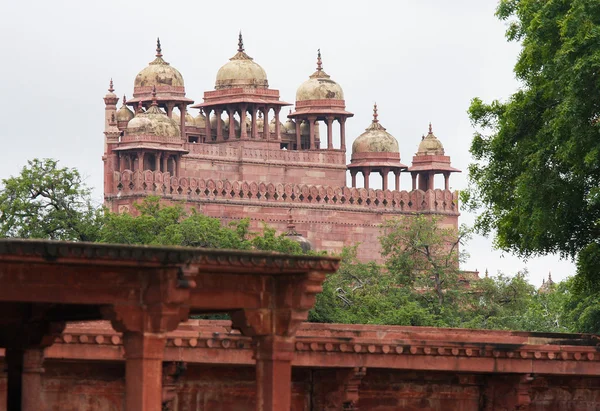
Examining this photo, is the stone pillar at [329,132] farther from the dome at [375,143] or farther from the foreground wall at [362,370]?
the foreground wall at [362,370]

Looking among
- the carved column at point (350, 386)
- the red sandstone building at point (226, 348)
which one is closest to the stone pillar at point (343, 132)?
the red sandstone building at point (226, 348)

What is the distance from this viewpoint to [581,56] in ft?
87.5

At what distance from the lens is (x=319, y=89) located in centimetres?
6184

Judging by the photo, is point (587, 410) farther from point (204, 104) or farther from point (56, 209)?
point (204, 104)

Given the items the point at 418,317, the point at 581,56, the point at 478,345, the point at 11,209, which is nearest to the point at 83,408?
the point at 478,345

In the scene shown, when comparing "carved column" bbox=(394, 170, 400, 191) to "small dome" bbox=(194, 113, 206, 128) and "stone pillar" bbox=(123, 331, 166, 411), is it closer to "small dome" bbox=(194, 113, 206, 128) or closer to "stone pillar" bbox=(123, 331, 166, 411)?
"small dome" bbox=(194, 113, 206, 128)

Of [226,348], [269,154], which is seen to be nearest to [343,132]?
[269,154]

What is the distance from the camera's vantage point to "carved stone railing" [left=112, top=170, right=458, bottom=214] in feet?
182

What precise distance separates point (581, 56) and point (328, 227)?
3391 centimetres

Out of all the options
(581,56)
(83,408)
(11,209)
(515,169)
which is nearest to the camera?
(83,408)

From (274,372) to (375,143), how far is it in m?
46.5

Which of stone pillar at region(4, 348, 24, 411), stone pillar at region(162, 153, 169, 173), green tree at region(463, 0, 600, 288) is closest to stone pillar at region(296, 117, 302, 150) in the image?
stone pillar at region(162, 153, 169, 173)

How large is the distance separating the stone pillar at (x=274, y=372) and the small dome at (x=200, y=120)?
44929 mm

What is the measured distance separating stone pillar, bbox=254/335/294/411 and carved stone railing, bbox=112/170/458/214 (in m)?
36.2
